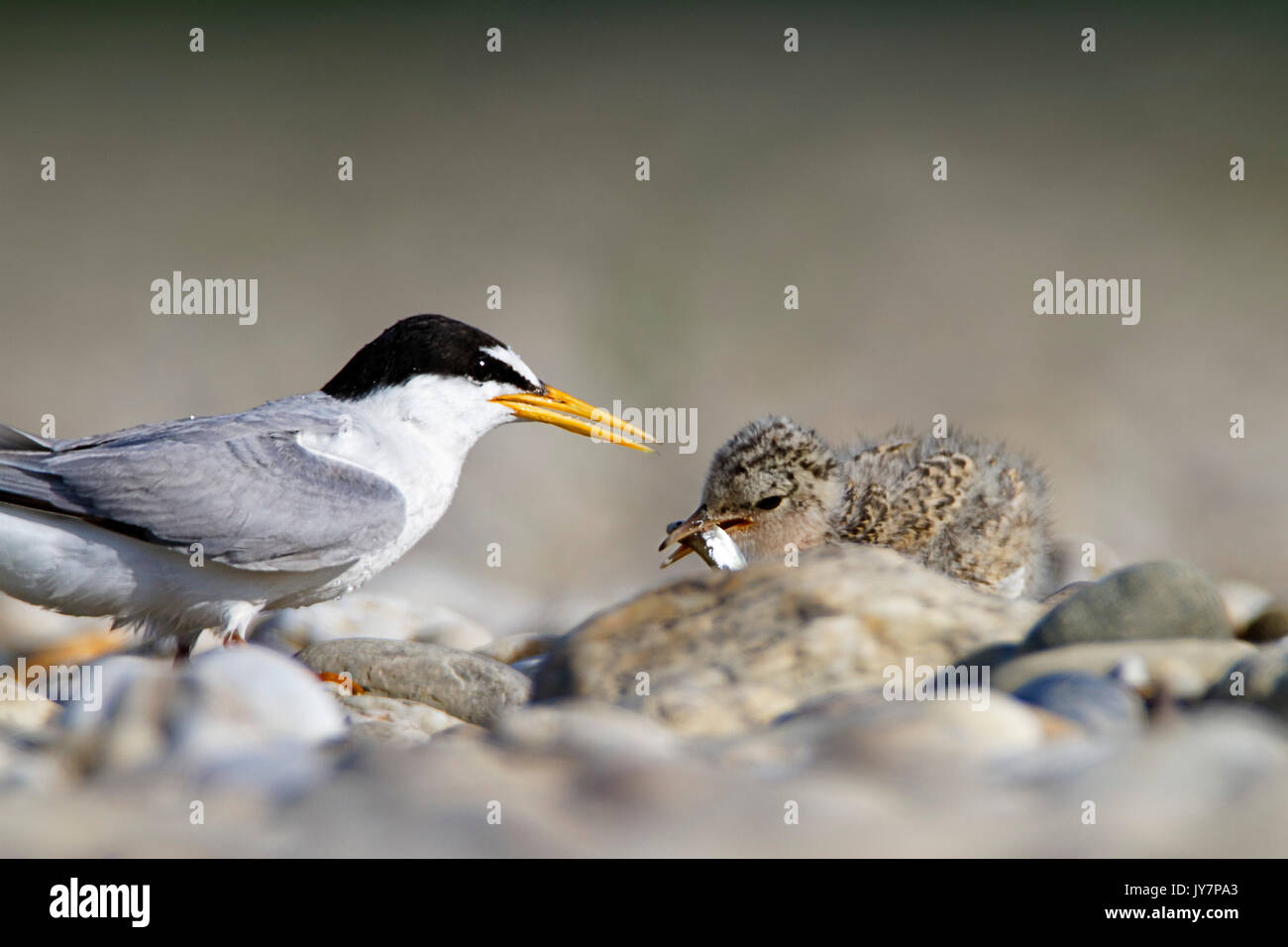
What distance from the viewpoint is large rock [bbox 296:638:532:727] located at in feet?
14.0

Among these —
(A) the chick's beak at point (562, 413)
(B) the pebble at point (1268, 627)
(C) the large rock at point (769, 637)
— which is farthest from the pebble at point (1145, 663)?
(A) the chick's beak at point (562, 413)

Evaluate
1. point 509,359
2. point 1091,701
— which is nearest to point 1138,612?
point 1091,701

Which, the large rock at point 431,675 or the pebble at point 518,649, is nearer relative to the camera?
the large rock at point 431,675

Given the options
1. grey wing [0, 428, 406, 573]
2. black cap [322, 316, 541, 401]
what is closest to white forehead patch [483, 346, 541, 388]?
black cap [322, 316, 541, 401]

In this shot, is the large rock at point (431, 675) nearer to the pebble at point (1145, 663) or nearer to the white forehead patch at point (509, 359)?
the white forehead patch at point (509, 359)

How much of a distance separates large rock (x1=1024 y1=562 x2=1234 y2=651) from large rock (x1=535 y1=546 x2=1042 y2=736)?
0.14 m

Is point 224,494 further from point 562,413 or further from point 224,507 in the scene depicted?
point 562,413

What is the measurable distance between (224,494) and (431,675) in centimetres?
86

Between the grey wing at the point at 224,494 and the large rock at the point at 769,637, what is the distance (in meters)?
0.95

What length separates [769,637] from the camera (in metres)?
3.68

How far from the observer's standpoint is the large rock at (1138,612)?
3.66 meters

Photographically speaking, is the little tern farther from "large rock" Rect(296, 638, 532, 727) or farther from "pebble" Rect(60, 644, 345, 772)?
"pebble" Rect(60, 644, 345, 772)
